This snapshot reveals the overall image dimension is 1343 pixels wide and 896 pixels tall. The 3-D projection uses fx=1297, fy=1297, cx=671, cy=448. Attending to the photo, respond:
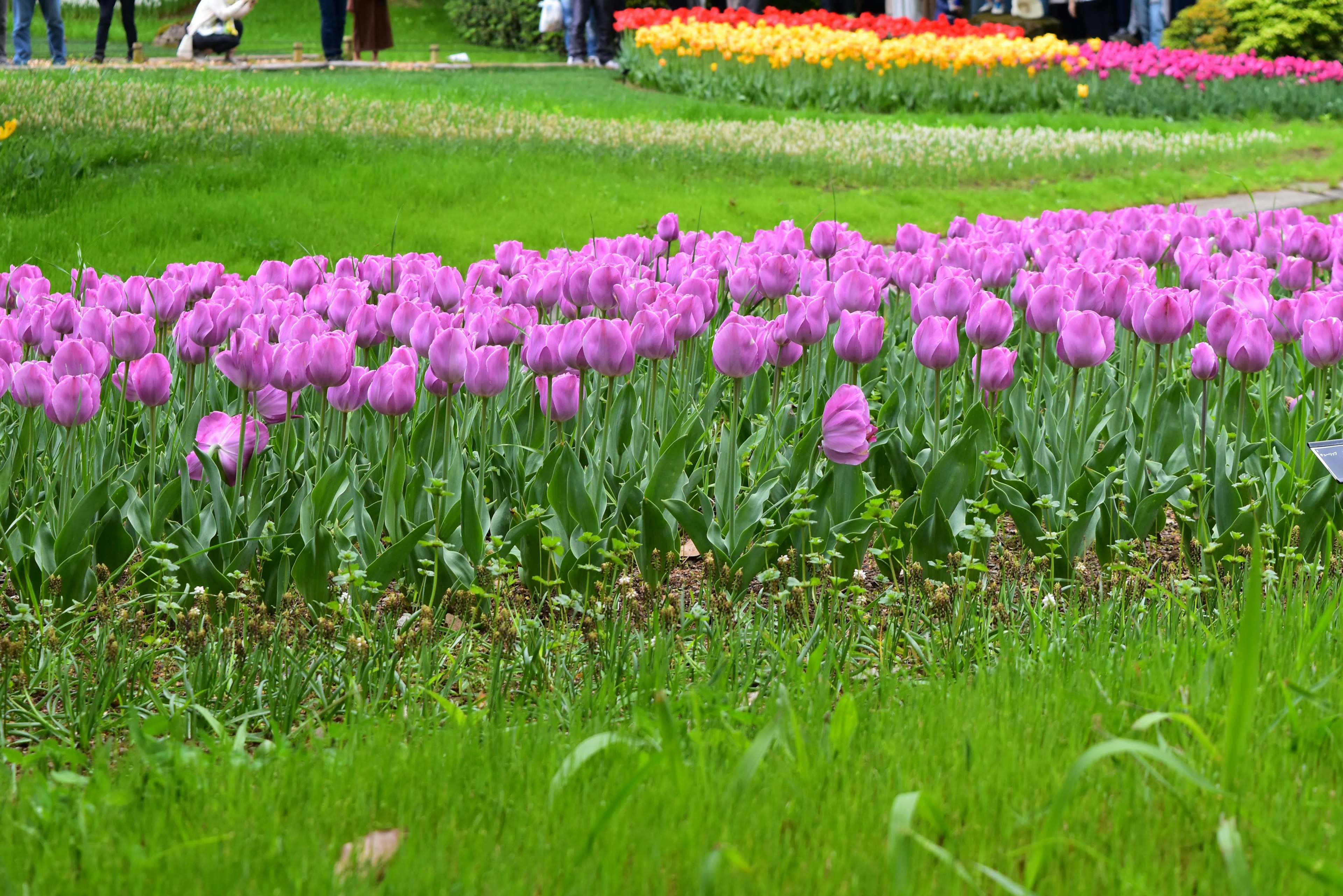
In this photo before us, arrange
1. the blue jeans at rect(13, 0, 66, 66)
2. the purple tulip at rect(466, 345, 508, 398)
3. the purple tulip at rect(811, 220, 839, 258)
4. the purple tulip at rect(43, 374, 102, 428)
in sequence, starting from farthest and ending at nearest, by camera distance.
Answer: the blue jeans at rect(13, 0, 66, 66)
the purple tulip at rect(811, 220, 839, 258)
the purple tulip at rect(466, 345, 508, 398)
the purple tulip at rect(43, 374, 102, 428)

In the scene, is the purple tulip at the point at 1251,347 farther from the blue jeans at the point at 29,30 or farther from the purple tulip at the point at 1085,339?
the blue jeans at the point at 29,30

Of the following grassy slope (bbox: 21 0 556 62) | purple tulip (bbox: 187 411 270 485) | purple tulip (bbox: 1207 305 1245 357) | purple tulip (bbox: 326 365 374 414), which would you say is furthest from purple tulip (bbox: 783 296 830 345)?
grassy slope (bbox: 21 0 556 62)

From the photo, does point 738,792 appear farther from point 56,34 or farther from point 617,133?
point 56,34

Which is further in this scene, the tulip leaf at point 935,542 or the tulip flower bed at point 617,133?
the tulip flower bed at point 617,133

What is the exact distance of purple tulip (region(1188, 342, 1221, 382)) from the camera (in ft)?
10.8

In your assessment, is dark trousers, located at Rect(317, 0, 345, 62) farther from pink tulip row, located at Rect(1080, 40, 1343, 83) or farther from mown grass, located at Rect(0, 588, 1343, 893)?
mown grass, located at Rect(0, 588, 1343, 893)

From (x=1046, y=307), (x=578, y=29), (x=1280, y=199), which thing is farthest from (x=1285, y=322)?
(x=578, y=29)

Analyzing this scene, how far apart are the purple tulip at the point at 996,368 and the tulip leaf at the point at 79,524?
Answer: 2.06 metres

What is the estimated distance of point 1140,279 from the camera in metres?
4.19

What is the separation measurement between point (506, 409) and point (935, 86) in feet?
48.5

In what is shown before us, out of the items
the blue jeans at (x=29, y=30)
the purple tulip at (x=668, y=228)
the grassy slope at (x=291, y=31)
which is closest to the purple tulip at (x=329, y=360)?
the purple tulip at (x=668, y=228)

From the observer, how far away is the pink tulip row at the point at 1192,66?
1759 centimetres

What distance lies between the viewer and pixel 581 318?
13.7 feet

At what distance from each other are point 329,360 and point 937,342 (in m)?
1.43
